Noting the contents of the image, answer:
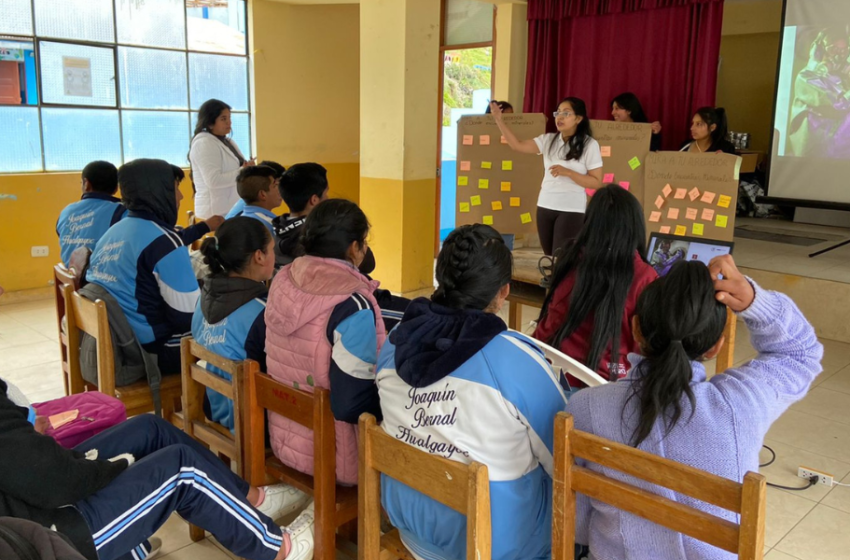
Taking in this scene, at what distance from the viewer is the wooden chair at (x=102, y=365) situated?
2340 mm

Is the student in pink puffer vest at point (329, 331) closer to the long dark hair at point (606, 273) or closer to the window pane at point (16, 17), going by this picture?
the long dark hair at point (606, 273)

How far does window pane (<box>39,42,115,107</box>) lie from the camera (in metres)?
5.46

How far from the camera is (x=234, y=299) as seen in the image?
7.09ft

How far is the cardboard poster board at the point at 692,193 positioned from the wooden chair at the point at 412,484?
3303mm

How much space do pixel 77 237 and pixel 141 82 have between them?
124 inches

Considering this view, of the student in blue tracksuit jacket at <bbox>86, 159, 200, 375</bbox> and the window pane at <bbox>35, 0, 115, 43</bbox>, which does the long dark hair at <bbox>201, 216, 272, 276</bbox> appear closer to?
the student in blue tracksuit jacket at <bbox>86, 159, 200, 375</bbox>

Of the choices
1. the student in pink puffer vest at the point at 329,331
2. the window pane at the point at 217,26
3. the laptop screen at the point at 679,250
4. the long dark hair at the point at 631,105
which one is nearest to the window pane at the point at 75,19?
the window pane at the point at 217,26

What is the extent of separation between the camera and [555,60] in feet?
20.9

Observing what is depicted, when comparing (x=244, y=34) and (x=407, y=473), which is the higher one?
(x=244, y=34)

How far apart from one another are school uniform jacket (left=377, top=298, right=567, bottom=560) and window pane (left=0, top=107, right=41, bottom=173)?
5027 millimetres

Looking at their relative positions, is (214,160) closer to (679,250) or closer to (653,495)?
(679,250)

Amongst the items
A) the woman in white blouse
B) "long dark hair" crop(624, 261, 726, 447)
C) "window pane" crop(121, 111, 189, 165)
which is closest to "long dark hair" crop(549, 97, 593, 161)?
the woman in white blouse

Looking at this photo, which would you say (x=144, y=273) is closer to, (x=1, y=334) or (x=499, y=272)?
(x=499, y=272)

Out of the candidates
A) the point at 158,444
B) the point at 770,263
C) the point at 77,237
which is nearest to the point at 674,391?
the point at 158,444
